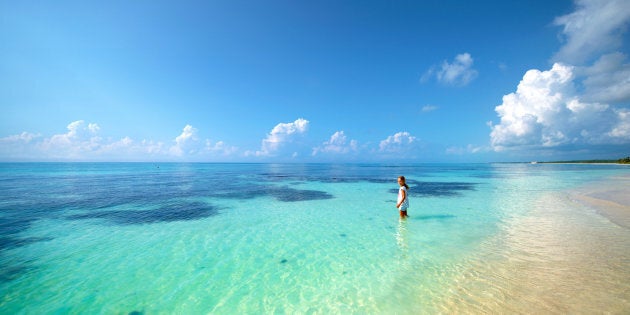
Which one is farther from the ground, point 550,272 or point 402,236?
point 550,272

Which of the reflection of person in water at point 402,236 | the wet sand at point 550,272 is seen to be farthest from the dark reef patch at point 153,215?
the wet sand at point 550,272

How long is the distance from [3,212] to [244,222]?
17.0 metres

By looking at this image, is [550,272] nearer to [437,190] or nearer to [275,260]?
[275,260]

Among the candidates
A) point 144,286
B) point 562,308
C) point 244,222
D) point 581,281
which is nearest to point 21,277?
point 144,286

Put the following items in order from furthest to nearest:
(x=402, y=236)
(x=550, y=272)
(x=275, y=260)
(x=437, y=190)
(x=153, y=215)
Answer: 1. (x=437, y=190)
2. (x=153, y=215)
3. (x=402, y=236)
4. (x=275, y=260)
5. (x=550, y=272)

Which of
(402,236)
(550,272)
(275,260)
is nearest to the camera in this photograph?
(550,272)

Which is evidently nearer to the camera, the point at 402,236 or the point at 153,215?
the point at 402,236

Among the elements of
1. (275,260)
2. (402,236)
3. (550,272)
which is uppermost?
(550,272)

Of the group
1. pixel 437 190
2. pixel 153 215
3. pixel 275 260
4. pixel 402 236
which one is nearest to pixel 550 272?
pixel 402 236

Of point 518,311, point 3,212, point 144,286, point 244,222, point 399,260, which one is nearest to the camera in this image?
point 518,311

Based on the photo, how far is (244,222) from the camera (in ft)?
46.2

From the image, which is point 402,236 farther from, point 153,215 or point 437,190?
point 437,190

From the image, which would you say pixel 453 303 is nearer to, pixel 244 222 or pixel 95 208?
pixel 244 222

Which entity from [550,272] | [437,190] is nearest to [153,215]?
[550,272]
